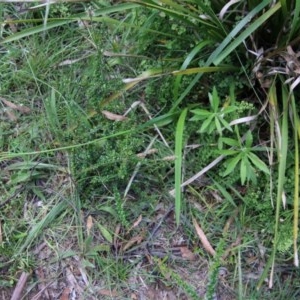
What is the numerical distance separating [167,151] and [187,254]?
1.20ft

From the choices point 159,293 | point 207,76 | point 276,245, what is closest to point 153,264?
point 159,293

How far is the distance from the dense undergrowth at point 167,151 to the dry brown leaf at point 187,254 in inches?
0.7

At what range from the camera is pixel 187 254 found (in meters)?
1.95

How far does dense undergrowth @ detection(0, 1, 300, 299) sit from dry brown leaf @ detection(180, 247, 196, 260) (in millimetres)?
19

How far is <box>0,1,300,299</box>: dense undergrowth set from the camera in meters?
1.85

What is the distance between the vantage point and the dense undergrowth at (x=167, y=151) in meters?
1.85

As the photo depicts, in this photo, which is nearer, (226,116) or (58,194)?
(226,116)

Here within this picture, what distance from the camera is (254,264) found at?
1.91 m

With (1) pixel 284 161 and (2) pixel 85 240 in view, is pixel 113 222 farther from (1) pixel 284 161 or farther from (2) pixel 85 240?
(1) pixel 284 161

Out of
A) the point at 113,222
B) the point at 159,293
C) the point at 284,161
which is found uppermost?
the point at 284,161

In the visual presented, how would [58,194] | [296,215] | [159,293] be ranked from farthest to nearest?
[58,194]
[159,293]
[296,215]

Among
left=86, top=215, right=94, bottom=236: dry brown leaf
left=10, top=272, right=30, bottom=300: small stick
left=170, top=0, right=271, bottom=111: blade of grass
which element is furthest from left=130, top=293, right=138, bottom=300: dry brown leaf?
left=170, top=0, right=271, bottom=111: blade of grass

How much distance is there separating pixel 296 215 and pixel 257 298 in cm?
32

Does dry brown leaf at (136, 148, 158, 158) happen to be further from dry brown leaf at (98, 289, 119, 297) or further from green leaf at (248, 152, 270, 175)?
dry brown leaf at (98, 289, 119, 297)
